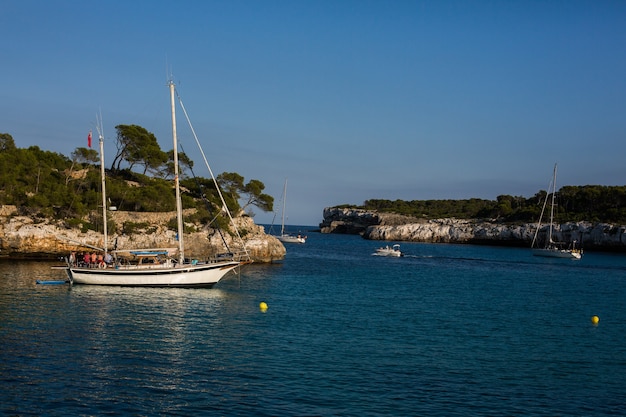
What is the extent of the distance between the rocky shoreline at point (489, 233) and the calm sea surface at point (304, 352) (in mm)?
81511

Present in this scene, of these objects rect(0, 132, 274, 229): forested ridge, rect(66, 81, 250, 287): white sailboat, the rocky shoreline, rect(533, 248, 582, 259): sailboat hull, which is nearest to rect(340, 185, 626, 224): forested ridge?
the rocky shoreline

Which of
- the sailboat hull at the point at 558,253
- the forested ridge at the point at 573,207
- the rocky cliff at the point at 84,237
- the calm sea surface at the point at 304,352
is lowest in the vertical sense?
the calm sea surface at the point at 304,352

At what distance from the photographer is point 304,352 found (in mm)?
21031

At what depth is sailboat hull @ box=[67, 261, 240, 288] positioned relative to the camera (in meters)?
37.4

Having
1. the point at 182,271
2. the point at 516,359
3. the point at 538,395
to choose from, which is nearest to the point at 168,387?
the point at 538,395

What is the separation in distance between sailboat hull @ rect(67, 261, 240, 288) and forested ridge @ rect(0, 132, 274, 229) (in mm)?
7949

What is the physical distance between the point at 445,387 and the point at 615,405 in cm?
486

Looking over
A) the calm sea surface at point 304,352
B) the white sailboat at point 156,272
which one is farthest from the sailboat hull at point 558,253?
the white sailboat at point 156,272

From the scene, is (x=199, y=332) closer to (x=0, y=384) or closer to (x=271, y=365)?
(x=271, y=365)

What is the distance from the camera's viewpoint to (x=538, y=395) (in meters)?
16.8

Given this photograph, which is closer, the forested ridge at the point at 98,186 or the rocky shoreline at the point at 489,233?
the forested ridge at the point at 98,186

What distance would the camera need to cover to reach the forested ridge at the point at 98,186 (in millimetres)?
55531

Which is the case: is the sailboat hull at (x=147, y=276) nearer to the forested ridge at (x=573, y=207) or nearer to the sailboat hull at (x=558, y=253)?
the sailboat hull at (x=558, y=253)

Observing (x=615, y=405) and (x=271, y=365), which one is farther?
(x=271, y=365)
